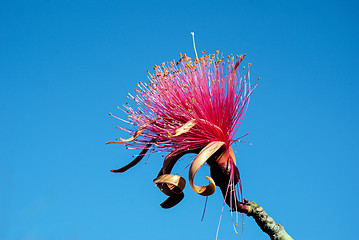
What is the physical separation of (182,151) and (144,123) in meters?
0.48

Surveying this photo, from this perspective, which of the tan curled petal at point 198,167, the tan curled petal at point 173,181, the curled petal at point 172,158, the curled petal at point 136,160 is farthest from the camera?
the curled petal at point 136,160

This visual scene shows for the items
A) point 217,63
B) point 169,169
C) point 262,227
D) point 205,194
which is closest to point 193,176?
point 205,194

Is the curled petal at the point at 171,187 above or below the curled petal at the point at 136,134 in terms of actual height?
below

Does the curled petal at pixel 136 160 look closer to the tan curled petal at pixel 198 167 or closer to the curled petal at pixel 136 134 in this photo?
the curled petal at pixel 136 134

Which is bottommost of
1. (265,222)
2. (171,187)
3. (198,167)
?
(265,222)

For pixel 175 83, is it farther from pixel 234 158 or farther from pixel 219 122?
pixel 234 158

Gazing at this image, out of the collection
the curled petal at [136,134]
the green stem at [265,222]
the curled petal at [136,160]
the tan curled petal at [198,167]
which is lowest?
the green stem at [265,222]

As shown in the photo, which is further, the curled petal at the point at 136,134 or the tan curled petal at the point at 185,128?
the curled petal at the point at 136,134

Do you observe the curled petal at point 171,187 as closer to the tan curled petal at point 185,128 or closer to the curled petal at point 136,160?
the curled petal at point 136,160

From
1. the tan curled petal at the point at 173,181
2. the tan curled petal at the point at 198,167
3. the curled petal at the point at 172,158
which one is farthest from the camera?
the curled petal at the point at 172,158

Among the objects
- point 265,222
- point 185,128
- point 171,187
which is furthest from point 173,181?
point 265,222

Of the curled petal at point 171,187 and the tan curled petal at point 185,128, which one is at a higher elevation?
the tan curled petal at point 185,128

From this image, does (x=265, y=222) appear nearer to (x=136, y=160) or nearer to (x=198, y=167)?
(x=198, y=167)

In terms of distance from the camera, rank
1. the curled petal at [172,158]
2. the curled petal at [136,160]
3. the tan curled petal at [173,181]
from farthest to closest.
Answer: the curled petal at [136,160] → the curled petal at [172,158] → the tan curled petal at [173,181]
